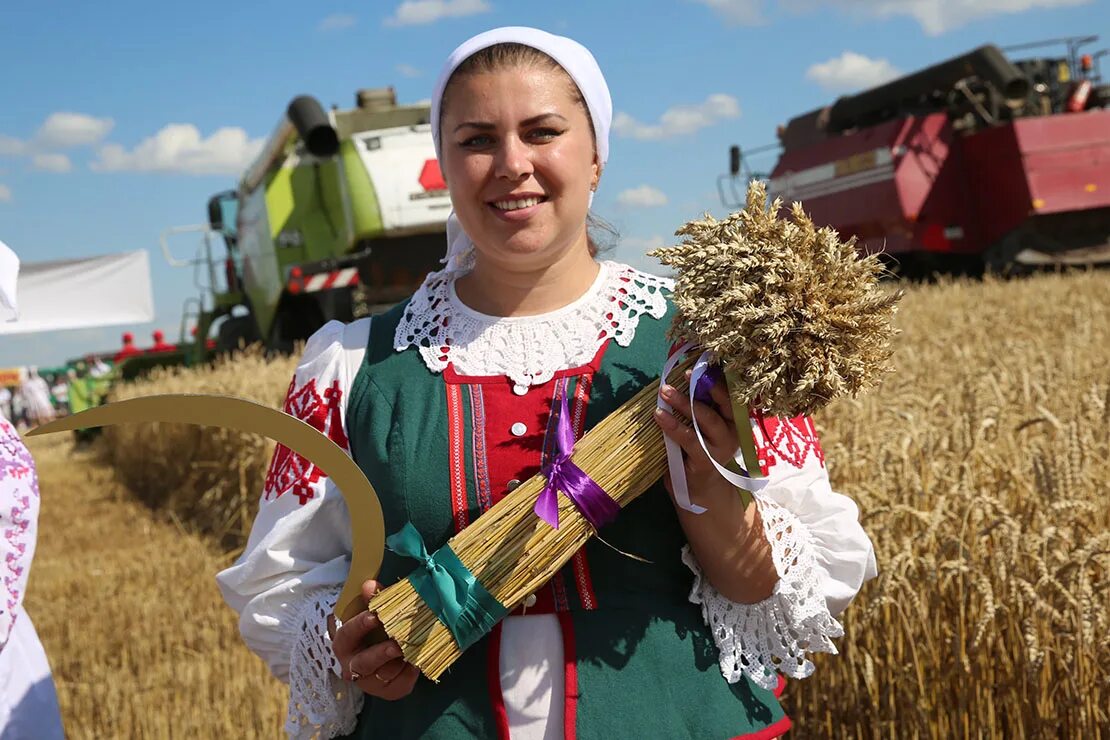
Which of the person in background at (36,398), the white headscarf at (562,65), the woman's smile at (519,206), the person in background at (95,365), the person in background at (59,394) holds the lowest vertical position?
the person in background at (59,394)

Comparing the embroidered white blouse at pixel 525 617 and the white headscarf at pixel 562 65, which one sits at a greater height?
the white headscarf at pixel 562 65

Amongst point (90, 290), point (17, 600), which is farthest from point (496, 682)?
point (90, 290)

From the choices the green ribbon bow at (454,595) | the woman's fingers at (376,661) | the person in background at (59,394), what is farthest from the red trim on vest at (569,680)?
the person in background at (59,394)

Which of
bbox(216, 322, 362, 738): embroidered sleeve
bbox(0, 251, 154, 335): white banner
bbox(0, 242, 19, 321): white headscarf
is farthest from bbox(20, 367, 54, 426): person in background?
bbox(216, 322, 362, 738): embroidered sleeve

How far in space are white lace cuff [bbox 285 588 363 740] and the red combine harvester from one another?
9.91 m

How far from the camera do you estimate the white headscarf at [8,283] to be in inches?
70.5

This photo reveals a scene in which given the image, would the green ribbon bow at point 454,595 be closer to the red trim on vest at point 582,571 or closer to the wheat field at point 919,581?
the red trim on vest at point 582,571

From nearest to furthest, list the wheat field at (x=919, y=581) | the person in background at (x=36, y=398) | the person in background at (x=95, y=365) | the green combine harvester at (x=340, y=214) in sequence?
the wheat field at (x=919, y=581) → the green combine harvester at (x=340, y=214) → the person in background at (x=95, y=365) → the person in background at (x=36, y=398)

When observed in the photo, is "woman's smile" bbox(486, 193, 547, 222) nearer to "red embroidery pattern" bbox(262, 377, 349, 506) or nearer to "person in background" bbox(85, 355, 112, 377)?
"red embroidery pattern" bbox(262, 377, 349, 506)

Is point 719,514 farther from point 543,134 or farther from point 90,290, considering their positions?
point 90,290

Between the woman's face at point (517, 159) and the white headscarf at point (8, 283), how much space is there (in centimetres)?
82

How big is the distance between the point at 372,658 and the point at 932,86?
38.2ft

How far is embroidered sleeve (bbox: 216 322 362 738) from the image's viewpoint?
1521 millimetres

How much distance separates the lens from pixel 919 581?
2.35 m
